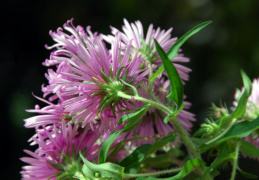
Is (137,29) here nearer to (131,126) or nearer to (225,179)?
(131,126)

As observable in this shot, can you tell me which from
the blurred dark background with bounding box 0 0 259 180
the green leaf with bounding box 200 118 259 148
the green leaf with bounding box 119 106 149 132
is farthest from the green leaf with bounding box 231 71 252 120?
the blurred dark background with bounding box 0 0 259 180

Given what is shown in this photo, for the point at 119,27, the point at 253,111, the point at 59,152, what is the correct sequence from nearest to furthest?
1. the point at 59,152
2. the point at 253,111
3. the point at 119,27

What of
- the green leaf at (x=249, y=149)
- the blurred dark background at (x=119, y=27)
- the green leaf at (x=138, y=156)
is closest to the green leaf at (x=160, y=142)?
the green leaf at (x=138, y=156)

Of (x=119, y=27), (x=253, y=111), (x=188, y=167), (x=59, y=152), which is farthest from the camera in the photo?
(x=119, y=27)

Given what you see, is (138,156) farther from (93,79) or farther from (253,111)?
(253,111)


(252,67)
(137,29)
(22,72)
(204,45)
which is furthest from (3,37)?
(137,29)

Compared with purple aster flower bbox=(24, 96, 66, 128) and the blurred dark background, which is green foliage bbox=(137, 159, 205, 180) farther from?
the blurred dark background

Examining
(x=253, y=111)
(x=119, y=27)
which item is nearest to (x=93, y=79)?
(x=253, y=111)
